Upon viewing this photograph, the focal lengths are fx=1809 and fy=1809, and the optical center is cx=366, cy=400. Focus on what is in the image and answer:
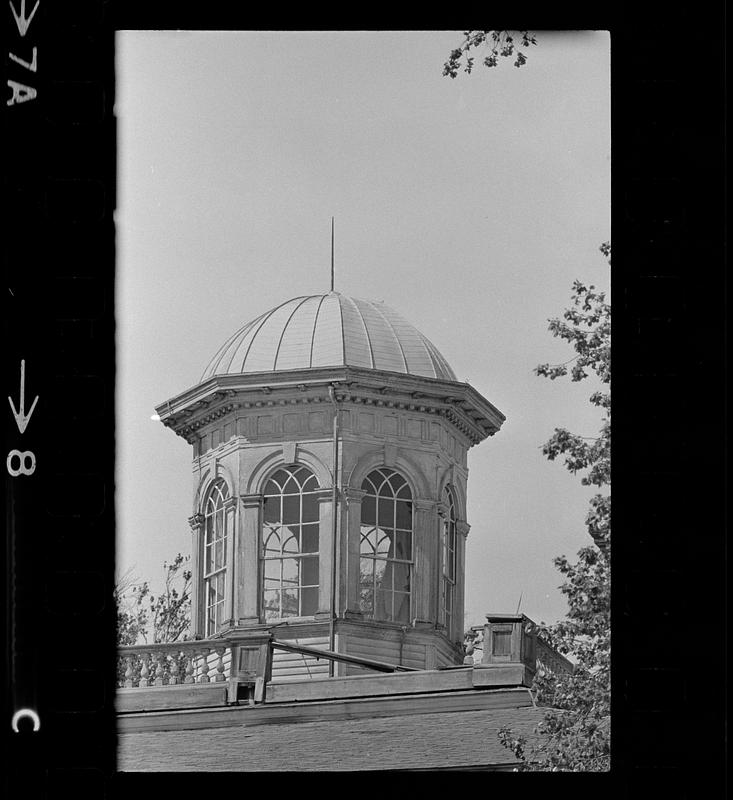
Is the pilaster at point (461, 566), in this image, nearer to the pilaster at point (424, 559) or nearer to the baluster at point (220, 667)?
the pilaster at point (424, 559)

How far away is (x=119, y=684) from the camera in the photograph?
3943 mm

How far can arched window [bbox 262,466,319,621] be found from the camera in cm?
569

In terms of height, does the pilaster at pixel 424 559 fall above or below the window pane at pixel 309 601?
above

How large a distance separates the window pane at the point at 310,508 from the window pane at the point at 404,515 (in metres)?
0.27

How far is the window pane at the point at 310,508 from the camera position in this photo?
19.0 feet

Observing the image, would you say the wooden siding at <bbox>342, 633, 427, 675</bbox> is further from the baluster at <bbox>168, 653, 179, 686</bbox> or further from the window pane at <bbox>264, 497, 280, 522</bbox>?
the baluster at <bbox>168, 653, 179, 686</bbox>

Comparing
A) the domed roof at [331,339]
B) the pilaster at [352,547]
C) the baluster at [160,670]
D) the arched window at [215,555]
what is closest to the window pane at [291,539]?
the pilaster at [352,547]

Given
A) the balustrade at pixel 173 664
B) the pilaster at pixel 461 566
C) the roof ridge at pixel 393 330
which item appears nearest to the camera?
the balustrade at pixel 173 664

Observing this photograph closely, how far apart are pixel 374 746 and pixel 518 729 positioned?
80 cm
